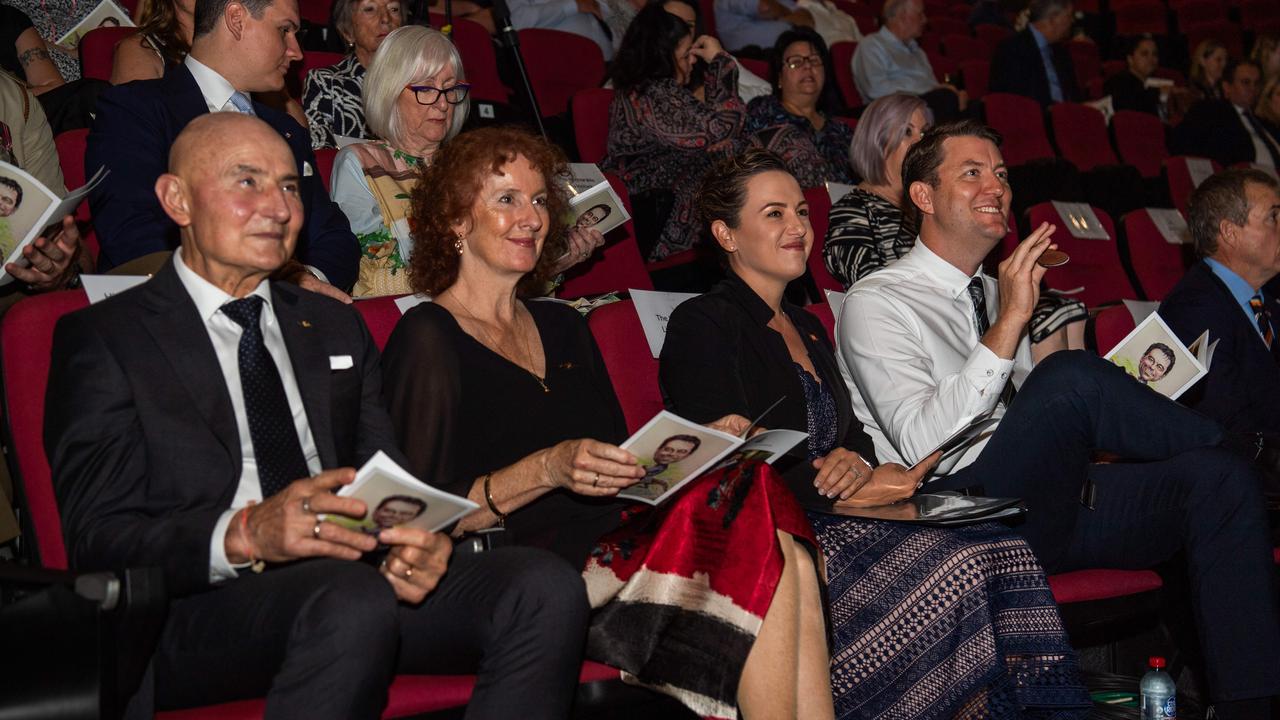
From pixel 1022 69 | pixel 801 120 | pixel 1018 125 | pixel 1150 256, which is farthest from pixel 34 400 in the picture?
pixel 1022 69

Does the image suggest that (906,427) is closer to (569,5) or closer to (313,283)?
(313,283)

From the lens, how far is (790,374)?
9.03ft

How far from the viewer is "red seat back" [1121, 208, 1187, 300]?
4.82 metres

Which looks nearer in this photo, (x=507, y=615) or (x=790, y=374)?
(x=507, y=615)

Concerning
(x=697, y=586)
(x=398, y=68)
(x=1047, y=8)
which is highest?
(x=1047, y=8)

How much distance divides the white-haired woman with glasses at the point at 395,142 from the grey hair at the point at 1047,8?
4.99 metres

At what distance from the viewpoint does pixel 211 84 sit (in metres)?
2.88

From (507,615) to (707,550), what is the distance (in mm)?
452

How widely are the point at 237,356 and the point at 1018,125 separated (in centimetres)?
531

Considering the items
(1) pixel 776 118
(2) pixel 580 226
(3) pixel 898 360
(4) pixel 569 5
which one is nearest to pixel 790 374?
(3) pixel 898 360

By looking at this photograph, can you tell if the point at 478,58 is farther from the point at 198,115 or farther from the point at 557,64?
the point at 198,115

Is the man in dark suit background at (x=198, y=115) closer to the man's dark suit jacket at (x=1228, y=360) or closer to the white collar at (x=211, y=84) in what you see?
the white collar at (x=211, y=84)

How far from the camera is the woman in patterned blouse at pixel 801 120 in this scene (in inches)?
184

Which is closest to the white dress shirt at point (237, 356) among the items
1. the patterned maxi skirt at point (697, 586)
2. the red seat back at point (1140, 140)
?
the patterned maxi skirt at point (697, 586)
